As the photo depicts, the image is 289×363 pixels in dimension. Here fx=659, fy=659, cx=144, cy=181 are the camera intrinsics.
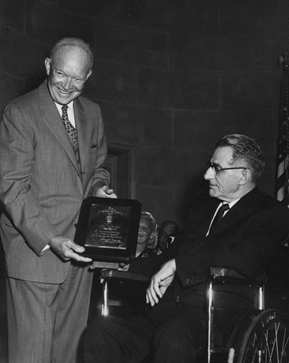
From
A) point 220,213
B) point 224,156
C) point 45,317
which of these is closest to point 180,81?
point 224,156

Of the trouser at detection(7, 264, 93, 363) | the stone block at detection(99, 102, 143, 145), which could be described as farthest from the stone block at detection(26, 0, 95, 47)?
the trouser at detection(7, 264, 93, 363)

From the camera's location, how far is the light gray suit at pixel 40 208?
9.43 feet

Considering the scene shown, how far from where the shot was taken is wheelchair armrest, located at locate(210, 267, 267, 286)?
9.62 feet

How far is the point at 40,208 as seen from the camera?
290 centimetres

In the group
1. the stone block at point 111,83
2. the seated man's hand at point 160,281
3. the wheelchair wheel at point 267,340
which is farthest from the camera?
the stone block at point 111,83

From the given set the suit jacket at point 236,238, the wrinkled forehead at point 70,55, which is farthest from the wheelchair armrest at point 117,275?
the wrinkled forehead at point 70,55

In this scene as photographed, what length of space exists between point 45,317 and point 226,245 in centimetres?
95

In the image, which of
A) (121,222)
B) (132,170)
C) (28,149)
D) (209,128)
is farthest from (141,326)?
(209,128)

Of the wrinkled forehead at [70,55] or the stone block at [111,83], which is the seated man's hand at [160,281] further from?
the stone block at [111,83]

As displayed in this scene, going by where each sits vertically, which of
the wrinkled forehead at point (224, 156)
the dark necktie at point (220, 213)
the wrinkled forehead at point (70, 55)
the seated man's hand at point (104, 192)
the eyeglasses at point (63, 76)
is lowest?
the dark necktie at point (220, 213)

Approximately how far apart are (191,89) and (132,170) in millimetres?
1136

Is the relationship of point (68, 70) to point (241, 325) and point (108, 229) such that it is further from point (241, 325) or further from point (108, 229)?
point (241, 325)

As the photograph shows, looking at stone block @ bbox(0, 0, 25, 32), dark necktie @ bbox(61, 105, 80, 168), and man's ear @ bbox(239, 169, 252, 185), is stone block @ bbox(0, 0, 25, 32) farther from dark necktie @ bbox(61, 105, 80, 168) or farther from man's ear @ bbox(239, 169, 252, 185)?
man's ear @ bbox(239, 169, 252, 185)

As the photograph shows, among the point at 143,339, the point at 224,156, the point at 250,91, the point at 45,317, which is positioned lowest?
the point at 143,339
